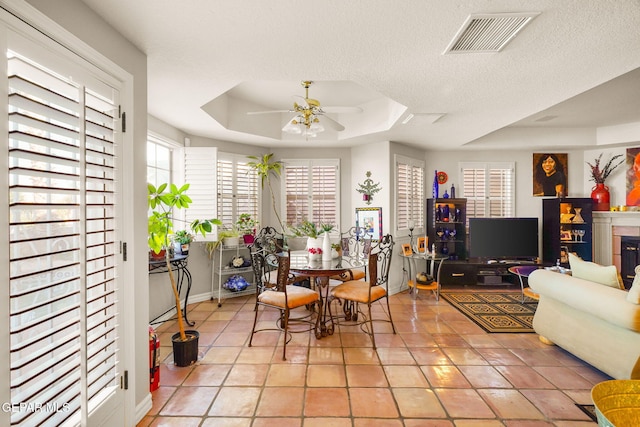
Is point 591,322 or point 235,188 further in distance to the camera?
point 235,188

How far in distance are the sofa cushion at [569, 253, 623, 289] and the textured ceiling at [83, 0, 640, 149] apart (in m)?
1.63

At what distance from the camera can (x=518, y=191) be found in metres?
5.91

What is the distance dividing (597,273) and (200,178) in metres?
4.58

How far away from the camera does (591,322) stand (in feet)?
8.35

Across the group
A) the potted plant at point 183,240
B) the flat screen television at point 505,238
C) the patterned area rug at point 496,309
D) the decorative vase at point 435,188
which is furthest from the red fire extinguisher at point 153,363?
the flat screen television at point 505,238

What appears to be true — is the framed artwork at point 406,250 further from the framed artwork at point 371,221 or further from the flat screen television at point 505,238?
the flat screen television at point 505,238

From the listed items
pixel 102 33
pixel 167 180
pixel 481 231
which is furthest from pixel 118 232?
pixel 481 231

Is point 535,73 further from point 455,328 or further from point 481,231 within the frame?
point 481,231

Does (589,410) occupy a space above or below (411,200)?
below

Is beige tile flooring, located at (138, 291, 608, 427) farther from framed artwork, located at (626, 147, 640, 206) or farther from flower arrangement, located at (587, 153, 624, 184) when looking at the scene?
flower arrangement, located at (587, 153, 624, 184)

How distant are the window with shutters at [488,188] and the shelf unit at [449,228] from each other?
380mm

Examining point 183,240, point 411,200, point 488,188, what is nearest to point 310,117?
point 183,240

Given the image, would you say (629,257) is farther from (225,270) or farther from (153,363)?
(153,363)

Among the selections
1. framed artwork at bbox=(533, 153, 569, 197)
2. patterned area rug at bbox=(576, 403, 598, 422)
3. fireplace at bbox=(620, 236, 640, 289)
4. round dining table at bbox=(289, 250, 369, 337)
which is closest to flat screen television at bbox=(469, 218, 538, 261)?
framed artwork at bbox=(533, 153, 569, 197)
